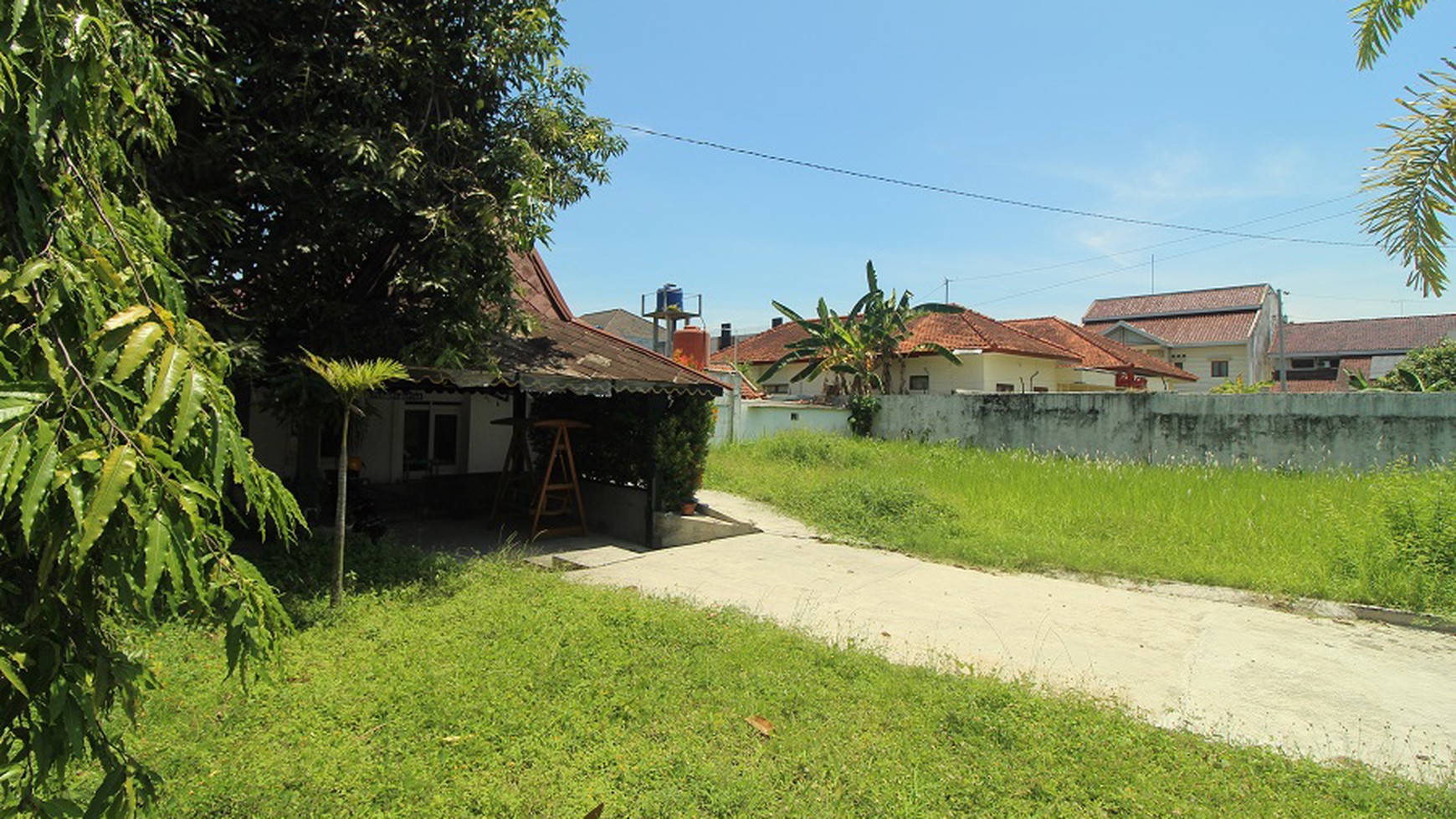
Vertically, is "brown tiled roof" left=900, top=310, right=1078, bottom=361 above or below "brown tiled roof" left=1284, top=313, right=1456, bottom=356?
below

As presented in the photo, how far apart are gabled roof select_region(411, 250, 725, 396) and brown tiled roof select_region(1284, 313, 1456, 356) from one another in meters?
41.7

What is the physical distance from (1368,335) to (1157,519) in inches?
1620

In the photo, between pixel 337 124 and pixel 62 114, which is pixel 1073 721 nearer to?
pixel 62 114

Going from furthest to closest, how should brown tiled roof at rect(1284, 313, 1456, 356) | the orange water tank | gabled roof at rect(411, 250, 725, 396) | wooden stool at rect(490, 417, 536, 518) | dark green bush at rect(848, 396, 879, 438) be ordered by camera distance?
brown tiled roof at rect(1284, 313, 1456, 356)
the orange water tank
dark green bush at rect(848, 396, 879, 438)
wooden stool at rect(490, 417, 536, 518)
gabled roof at rect(411, 250, 725, 396)

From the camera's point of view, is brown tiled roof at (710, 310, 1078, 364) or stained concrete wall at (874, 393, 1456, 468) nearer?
stained concrete wall at (874, 393, 1456, 468)

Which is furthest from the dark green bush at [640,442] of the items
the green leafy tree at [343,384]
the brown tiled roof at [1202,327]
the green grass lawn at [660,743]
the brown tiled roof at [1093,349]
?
the brown tiled roof at [1202,327]

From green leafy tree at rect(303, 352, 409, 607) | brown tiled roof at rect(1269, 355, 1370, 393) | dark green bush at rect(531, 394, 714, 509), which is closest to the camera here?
green leafy tree at rect(303, 352, 409, 607)


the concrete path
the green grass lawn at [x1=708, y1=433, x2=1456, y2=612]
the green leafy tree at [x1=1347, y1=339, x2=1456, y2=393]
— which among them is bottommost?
the concrete path

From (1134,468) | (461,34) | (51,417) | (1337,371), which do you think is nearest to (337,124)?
→ (461,34)

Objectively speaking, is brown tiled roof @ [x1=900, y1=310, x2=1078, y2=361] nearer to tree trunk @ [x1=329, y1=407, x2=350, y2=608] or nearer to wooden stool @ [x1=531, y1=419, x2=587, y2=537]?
wooden stool @ [x1=531, y1=419, x2=587, y2=537]

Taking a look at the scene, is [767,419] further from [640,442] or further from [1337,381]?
[1337,381]

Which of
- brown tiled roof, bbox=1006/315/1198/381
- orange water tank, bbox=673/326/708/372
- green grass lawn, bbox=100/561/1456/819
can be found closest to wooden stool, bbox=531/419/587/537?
green grass lawn, bbox=100/561/1456/819

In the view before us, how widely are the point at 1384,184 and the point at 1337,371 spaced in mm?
43518

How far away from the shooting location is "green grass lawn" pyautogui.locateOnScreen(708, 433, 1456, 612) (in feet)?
23.8
